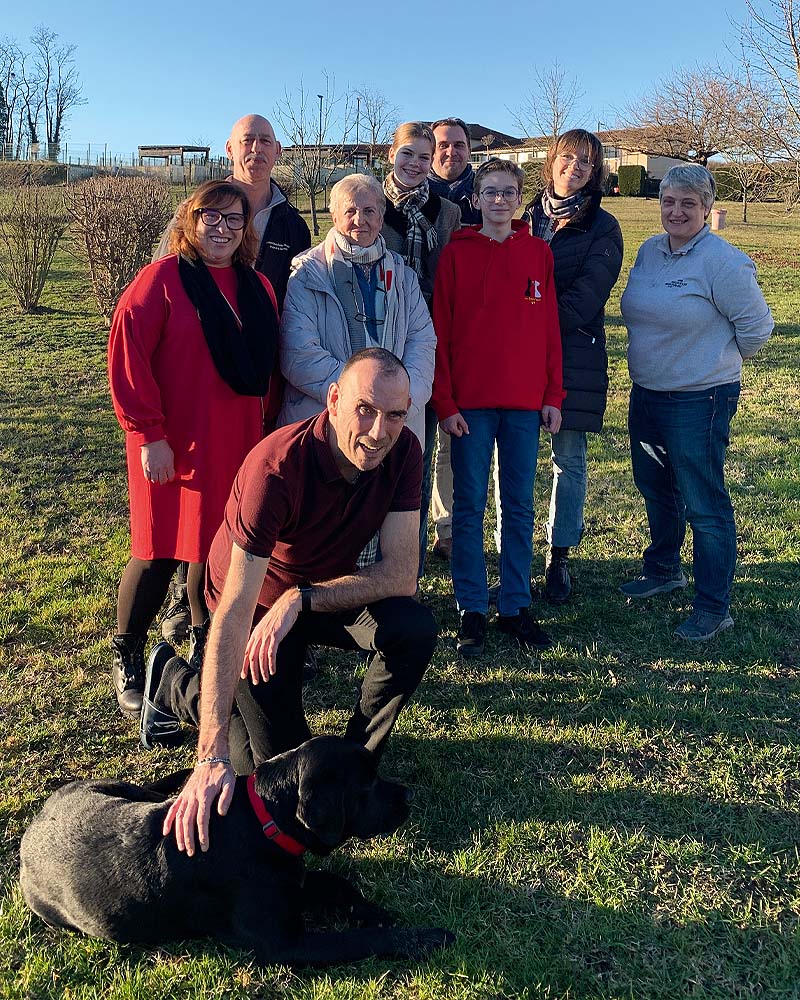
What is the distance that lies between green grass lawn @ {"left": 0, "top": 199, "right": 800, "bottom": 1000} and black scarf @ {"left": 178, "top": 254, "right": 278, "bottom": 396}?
131 cm

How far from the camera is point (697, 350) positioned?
3.88 metres

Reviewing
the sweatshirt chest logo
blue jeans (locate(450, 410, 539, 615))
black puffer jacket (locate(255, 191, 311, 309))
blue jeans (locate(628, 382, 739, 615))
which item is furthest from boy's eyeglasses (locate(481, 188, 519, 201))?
blue jeans (locate(628, 382, 739, 615))

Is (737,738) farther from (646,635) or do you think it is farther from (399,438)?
(399,438)

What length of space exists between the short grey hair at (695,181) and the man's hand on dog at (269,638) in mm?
2447

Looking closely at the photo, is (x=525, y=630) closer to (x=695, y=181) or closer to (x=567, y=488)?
(x=567, y=488)

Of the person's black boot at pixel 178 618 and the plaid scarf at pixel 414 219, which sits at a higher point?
the plaid scarf at pixel 414 219

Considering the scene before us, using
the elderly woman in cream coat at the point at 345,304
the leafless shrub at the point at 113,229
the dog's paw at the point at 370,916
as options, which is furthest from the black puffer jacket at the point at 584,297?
the leafless shrub at the point at 113,229

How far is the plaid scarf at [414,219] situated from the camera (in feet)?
Result: 12.8

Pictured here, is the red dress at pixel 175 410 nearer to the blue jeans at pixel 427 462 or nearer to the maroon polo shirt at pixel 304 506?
the maroon polo shirt at pixel 304 506

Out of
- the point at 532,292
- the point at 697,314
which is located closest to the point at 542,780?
the point at 532,292

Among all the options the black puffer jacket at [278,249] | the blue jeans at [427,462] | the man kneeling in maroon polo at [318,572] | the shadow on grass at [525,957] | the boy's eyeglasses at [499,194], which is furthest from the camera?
the blue jeans at [427,462]

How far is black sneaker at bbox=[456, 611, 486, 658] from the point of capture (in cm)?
383

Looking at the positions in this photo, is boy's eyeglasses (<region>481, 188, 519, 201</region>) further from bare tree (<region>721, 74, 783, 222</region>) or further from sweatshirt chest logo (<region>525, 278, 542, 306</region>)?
bare tree (<region>721, 74, 783, 222</region>)

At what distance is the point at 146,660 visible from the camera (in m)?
3.57
